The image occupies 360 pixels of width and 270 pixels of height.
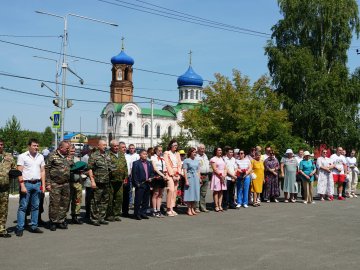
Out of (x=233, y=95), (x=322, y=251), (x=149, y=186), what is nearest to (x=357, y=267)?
(x=322, y=251)

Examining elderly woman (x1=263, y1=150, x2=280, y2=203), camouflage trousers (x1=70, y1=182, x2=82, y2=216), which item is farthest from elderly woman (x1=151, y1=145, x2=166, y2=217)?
elderly woman (x1=263, y1=150, x2=280, y2=203)

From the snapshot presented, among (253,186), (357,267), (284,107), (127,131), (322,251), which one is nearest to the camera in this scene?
(357,267)

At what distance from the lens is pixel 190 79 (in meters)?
86.9

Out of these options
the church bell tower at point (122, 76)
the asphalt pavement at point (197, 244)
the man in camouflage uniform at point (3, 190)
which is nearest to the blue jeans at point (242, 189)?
the asphalt pavement at point (197, 244)

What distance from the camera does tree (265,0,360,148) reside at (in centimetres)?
3417

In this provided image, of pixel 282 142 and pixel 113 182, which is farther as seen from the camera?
pixel 282 142

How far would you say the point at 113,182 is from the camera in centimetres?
1059

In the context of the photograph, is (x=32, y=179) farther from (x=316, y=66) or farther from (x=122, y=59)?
(x=122, y=59)

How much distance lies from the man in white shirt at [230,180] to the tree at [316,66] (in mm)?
21968

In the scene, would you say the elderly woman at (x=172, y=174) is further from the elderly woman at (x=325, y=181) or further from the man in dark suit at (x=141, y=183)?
the elderly woman at (x=325, y=181)

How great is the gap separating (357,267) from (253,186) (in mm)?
7891

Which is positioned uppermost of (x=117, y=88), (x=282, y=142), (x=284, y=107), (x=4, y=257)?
(x=117, y=88)

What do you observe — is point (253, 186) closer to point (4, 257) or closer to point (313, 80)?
point (4, 257)

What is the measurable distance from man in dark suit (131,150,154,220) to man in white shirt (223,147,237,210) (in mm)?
2833
